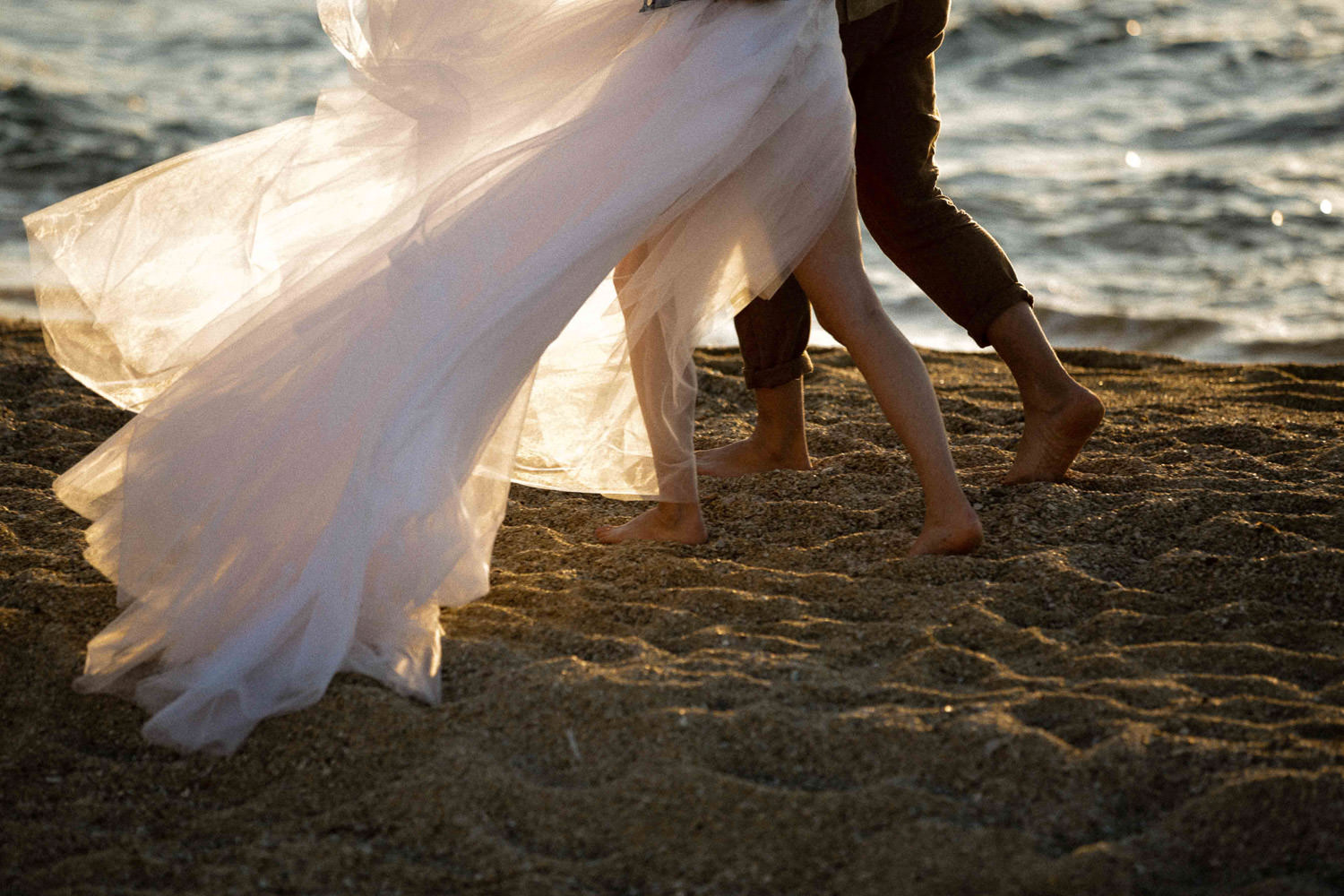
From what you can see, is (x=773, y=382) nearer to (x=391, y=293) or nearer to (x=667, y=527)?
(x=667, y=527)

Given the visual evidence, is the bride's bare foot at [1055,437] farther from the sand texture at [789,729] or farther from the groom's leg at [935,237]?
the sand texture at [789,729]

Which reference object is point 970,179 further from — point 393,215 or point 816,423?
point 393,215

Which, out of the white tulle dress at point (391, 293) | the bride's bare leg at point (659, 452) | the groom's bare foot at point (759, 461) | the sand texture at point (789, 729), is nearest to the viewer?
the sand texture at point (789, 729)

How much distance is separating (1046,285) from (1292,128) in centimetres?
362

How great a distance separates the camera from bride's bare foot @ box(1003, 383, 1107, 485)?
9.88ft

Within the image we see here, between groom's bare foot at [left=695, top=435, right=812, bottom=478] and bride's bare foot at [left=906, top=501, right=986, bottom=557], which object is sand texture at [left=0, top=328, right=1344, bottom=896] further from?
groom's bare foot at [left=695, top=435, right=812, bottom=478]

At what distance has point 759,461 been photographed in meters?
3.35

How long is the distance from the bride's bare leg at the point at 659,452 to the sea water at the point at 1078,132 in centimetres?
286

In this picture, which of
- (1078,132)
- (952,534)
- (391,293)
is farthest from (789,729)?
(1078,132)

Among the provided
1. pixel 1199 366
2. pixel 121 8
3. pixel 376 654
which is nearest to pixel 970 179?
pixel 1199 366

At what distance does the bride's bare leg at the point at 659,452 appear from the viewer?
255 centimetres

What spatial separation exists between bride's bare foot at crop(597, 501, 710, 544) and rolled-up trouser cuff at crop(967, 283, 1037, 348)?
0.86 m

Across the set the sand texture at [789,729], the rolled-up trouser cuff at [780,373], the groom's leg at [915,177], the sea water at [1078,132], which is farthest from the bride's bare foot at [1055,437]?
the sea water at [1078,132]

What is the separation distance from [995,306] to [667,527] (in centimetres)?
103
